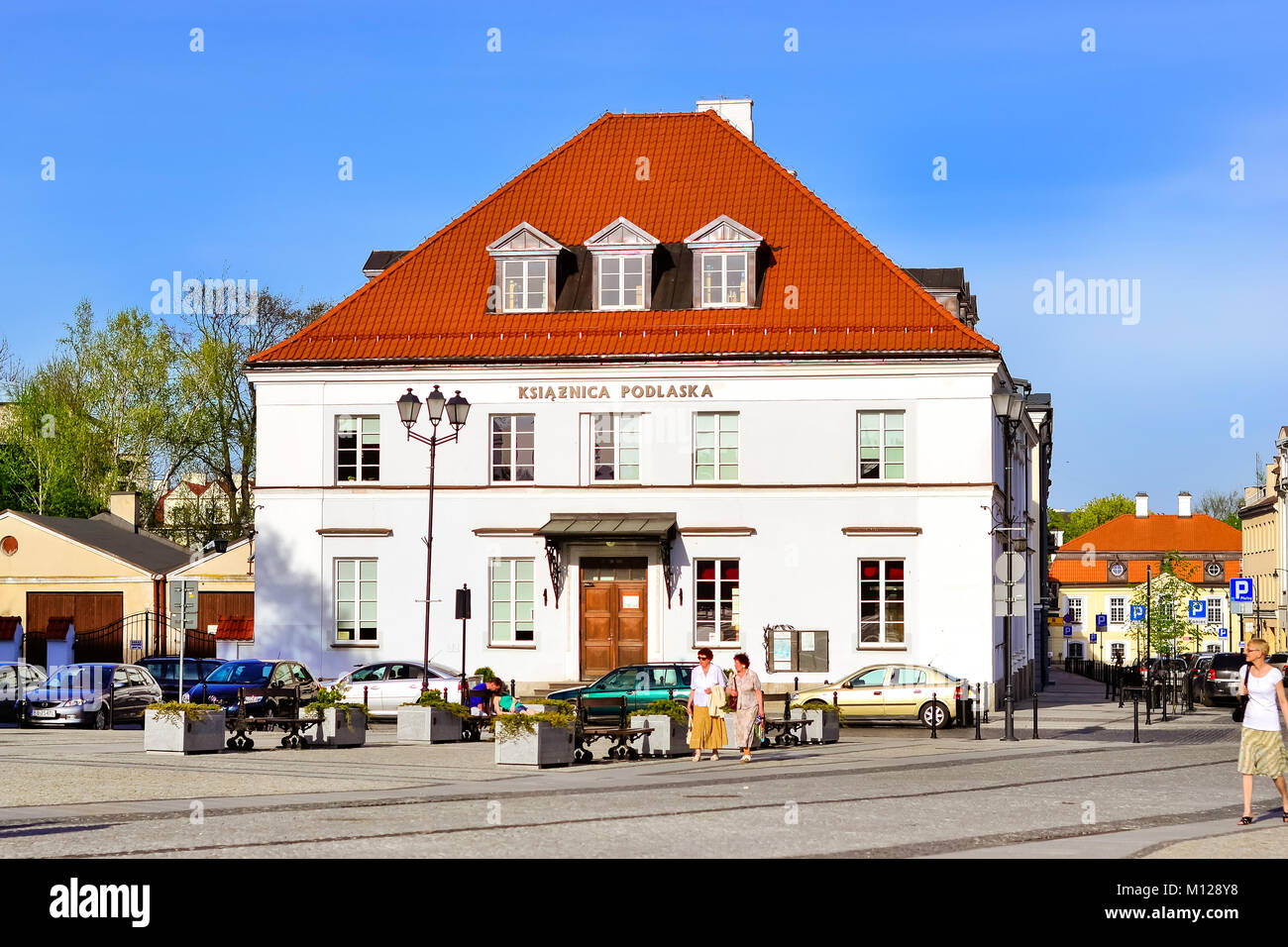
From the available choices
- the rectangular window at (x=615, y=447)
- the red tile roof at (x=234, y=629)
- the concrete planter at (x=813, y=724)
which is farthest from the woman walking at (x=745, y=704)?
the red tile roof at (x=234, y=629)

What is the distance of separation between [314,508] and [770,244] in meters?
13.5

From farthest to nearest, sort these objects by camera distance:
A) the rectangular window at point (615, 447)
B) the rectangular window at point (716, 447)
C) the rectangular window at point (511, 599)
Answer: the rectangular window at point (511, 599) < the rectangular window at point (615, 447) < the rectangular window at point (716, 447)

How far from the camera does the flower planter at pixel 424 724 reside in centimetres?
3119

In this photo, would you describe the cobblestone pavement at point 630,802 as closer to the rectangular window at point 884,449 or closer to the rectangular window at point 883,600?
the rectangular window at point 883,600

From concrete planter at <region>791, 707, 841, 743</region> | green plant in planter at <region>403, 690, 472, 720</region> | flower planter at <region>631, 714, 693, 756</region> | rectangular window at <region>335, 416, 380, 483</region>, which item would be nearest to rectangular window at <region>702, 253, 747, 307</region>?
rectangular window at <region>335, 416, 380, 483</region>

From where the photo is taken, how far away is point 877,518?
137 feet

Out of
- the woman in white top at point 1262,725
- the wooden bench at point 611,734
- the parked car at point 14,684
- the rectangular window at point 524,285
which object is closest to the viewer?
the woman in white top at point 1262,725

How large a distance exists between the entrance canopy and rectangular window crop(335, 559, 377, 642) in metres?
4.75

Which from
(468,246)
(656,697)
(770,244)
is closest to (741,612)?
(656,697)

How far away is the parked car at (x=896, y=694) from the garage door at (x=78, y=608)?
28067 millimetres

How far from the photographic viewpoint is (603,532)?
4128 centimetres
